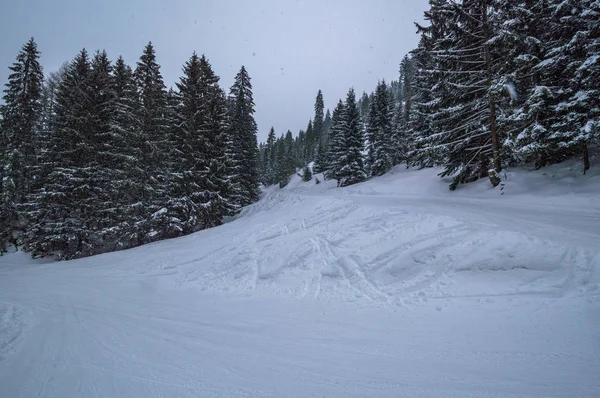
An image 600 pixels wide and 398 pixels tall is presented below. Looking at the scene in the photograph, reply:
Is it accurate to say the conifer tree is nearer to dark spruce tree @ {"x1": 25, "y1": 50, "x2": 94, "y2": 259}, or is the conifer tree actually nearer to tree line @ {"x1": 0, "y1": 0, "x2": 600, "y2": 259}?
tree line @ {"x1": 0, "y1": 0, "x2": 600, "y2": 259}

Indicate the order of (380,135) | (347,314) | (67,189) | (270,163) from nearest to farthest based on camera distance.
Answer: (347,314), (67,189), (380,135), (270,163)

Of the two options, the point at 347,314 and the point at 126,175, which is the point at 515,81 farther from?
the point at 126,175

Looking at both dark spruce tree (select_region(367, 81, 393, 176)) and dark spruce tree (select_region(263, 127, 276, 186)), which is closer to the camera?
dark spruce tree (select_region(367, 81, 393, 176))

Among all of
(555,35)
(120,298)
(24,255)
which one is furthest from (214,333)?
(24,255)

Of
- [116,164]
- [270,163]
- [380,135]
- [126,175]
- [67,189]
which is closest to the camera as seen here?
[67,189]

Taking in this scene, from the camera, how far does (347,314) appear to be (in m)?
5.67

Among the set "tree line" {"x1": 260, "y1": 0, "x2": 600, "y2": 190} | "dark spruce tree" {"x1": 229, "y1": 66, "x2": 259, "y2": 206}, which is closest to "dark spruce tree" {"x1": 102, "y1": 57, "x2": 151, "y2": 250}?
"dark spruce tree" {"x1": 229, "y1": 66, "x2": 259, "y2": 206}

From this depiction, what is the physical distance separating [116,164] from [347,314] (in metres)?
20.0

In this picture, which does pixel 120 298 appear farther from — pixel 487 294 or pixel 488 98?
pixel 488 98

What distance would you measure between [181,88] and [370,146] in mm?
26830

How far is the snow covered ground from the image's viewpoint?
3688 millimetres

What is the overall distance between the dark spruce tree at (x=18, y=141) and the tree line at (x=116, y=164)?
0.29 feet

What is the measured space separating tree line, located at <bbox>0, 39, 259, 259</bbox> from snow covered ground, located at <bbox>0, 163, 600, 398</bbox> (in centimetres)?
723

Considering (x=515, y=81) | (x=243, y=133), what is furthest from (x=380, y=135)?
(x=515, y=81)
